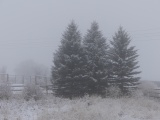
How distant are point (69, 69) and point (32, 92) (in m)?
7.03

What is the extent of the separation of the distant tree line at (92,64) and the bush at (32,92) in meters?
5.83

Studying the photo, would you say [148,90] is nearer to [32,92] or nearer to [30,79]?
[30,79]

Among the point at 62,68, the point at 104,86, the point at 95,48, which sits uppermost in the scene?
the point at 95,48

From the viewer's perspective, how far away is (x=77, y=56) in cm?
2861

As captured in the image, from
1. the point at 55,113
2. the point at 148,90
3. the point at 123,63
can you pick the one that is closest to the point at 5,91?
the point at 55,113

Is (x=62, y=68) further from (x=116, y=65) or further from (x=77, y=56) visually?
(x=116, y=65)

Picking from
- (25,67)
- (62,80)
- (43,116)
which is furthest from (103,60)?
(25,67)

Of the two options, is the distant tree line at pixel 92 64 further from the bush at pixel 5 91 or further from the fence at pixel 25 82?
the bush at pixel 5 91

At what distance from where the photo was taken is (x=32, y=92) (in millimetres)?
22359

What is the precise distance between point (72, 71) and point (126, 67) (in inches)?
272

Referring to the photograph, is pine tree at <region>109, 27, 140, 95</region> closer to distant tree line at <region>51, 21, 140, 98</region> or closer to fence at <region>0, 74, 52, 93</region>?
distant tree line at <region>51, 21, 140, 98</region>

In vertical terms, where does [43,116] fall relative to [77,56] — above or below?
below

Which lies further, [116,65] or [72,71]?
[116,65]

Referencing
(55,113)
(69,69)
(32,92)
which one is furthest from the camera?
(69,69)
